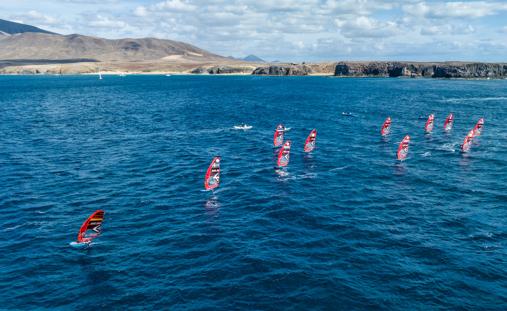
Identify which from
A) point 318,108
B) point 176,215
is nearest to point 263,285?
point 176,215

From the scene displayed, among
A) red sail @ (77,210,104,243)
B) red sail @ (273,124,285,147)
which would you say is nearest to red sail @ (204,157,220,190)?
red sail @ (77,210,104,243)

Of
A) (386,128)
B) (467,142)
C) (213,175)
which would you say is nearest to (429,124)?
(386,128)

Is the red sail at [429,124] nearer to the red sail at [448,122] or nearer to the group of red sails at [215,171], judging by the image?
the group of red sails at [215,171]

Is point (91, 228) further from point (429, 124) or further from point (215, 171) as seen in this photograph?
point (429, 124)

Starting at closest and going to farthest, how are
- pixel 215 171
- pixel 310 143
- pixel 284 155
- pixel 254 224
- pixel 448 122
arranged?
1. pixel 254 224
2. pixel 215 171
3. pixel 284 155
4. pixel 310 143
5. pixel 448 122

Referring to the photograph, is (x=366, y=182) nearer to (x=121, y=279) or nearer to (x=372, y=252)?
(x=372, y=252)

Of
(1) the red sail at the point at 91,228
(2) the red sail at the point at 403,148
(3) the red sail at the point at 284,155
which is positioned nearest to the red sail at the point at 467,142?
(2) the red sail at the point at 403,148
